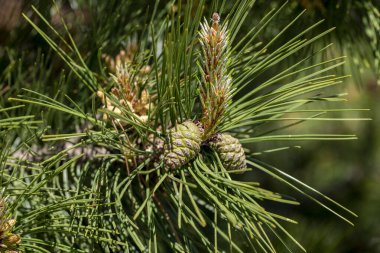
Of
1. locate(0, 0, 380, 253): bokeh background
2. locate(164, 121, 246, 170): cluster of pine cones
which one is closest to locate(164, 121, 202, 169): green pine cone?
locate(164, 121, 246, 170): cluster of pine cones

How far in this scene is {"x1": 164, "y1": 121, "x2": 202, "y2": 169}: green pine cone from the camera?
659 mm

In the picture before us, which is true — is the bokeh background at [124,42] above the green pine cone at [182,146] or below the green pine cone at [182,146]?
above

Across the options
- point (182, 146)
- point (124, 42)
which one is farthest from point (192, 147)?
point (124, 42)

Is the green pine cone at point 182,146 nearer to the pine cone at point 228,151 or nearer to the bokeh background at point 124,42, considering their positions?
the pine cone at point 228,151

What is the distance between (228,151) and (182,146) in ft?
0.17

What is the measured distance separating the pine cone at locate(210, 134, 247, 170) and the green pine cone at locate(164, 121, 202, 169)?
2 cm

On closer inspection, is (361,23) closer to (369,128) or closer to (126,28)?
(126,28)

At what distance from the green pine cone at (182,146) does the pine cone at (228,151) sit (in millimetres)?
24

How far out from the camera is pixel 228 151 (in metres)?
0.67

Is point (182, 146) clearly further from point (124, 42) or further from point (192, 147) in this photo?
point (124, 42)

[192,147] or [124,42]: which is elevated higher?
[124,42]

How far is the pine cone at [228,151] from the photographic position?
0.67 metres

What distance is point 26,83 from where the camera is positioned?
92cm

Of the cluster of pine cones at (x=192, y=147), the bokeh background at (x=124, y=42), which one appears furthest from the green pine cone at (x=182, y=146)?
the bokeh background at (x=124, y=42)
